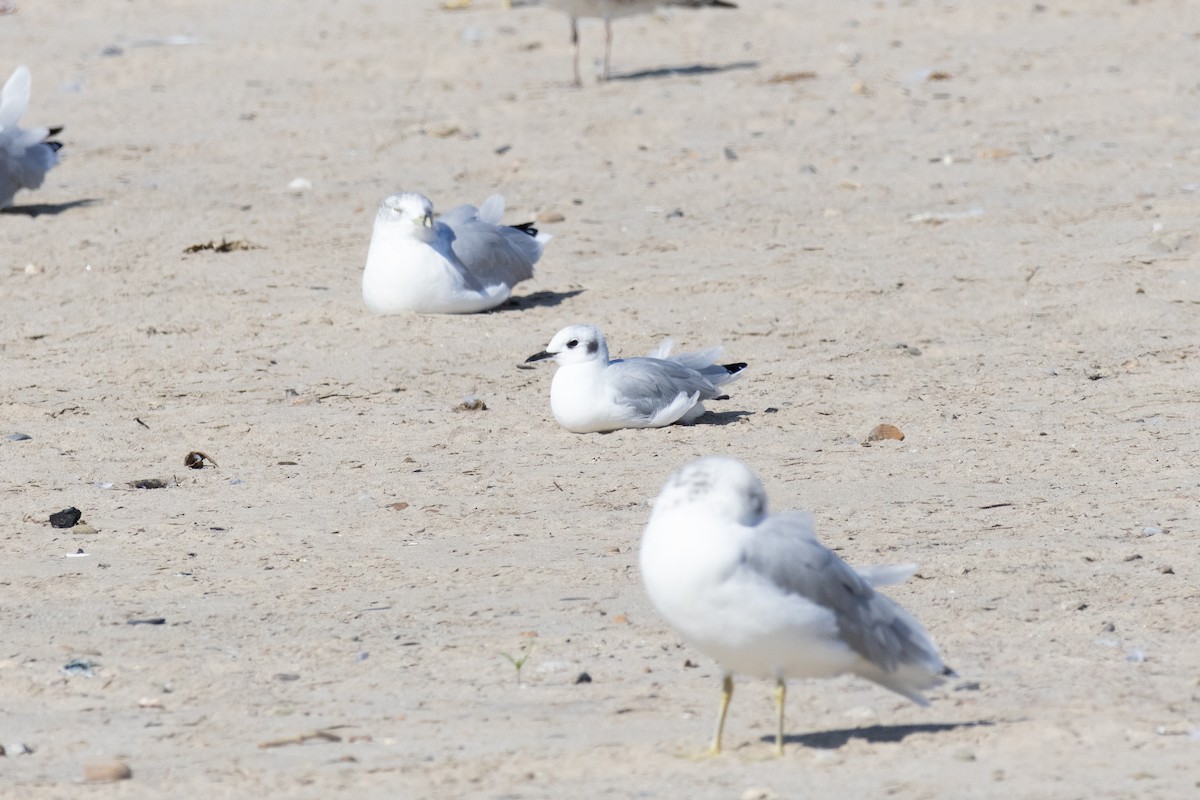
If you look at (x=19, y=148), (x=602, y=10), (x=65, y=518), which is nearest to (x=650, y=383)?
(x=65, y=518)

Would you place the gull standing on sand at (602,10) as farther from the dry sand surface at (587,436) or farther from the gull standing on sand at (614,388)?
the gull standing on sand at (614,388)

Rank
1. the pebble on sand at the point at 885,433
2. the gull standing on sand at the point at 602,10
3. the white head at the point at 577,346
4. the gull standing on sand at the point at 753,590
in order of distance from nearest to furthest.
Result: 1. the gull standing on sand at the point at 753,590
2. the pebble on sand at the point at 885,433
3. the white head at the point at 577,346
4. the gull standing on sand at the point at 602,10

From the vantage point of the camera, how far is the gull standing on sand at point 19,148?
35.7ft

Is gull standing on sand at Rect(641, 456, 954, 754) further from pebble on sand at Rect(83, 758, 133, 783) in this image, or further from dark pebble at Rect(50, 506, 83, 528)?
dark pebble at Rect(50, 506, 83, 528)

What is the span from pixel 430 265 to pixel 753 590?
16.6ft

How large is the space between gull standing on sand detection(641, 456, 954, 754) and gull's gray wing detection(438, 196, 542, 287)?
496 cm

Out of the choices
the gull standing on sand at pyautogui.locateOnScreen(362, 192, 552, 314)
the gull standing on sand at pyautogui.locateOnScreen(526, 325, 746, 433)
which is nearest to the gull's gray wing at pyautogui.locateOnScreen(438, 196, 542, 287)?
the gull standing on sand at pyautogui.locateOnScreen(362, 192, 552, 314)

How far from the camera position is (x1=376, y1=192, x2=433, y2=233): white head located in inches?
337

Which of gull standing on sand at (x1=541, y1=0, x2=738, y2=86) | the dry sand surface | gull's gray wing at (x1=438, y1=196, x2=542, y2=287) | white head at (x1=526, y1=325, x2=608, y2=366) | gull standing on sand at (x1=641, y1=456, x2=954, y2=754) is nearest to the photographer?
gull standing on sand at (x1=641, y1=456, x2=954, y2=754)

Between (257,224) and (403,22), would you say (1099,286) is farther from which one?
(403,22)

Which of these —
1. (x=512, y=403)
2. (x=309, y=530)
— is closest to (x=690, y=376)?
(x=512, y=403)

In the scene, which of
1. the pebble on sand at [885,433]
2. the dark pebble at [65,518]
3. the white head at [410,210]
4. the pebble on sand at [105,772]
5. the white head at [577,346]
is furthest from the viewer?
the white head at [410,210]

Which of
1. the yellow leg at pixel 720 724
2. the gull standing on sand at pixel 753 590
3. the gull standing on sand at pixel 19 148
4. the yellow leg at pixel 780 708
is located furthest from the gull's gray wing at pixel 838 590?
the gull standing on sand at pixel 19 148

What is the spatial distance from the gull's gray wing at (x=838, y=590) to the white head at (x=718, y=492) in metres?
0.08
